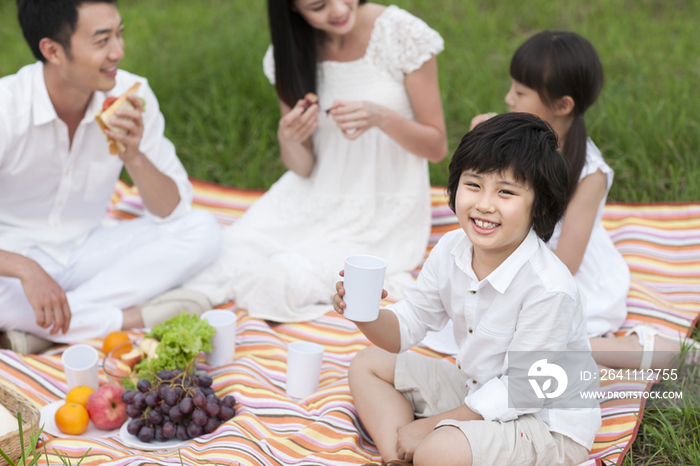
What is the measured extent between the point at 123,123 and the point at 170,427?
135 cm

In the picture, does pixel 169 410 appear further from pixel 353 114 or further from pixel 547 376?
pixel 353 114

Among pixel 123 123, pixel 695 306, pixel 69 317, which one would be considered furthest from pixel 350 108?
pixel 695 306

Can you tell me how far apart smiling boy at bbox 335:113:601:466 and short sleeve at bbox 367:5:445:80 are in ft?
4.31

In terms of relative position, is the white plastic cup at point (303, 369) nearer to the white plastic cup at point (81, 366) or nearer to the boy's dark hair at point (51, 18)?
the white plastic cup at point (81, 366)

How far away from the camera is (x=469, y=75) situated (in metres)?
5.26

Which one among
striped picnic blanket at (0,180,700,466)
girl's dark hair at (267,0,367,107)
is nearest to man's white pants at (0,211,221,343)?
striped picnic blanket at (0,180,700,466)

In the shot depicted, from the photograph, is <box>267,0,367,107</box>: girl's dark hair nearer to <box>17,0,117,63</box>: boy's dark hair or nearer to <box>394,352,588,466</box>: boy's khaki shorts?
<box>17,0,117,63</box>: boy's dark hair

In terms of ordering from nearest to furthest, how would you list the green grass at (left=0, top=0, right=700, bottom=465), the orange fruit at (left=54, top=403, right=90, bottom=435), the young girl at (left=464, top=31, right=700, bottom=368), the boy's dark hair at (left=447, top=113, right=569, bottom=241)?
the boy's dark hair at (left=447, top=113, right=569, bottom=241) → the orange fruit at (left=54, top=403, right=90, bottom=435) → the young girl at (left=464, top=31, right=700, bottom=368) → the green grass at (left=0, top=0, right=700, bottom=465)

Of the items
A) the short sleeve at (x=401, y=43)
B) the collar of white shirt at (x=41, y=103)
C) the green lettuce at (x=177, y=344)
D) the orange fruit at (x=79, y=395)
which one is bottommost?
the orange fruit at (x=79, y=395)

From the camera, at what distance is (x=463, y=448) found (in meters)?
1.92

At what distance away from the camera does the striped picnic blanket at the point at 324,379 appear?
7.32ft

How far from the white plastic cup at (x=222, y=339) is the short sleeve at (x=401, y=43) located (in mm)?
1487

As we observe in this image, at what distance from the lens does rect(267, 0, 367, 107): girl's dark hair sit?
327 centimetres

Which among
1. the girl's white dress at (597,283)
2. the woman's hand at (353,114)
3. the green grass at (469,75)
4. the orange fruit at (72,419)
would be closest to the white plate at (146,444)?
the orange fruit at (72,419)
